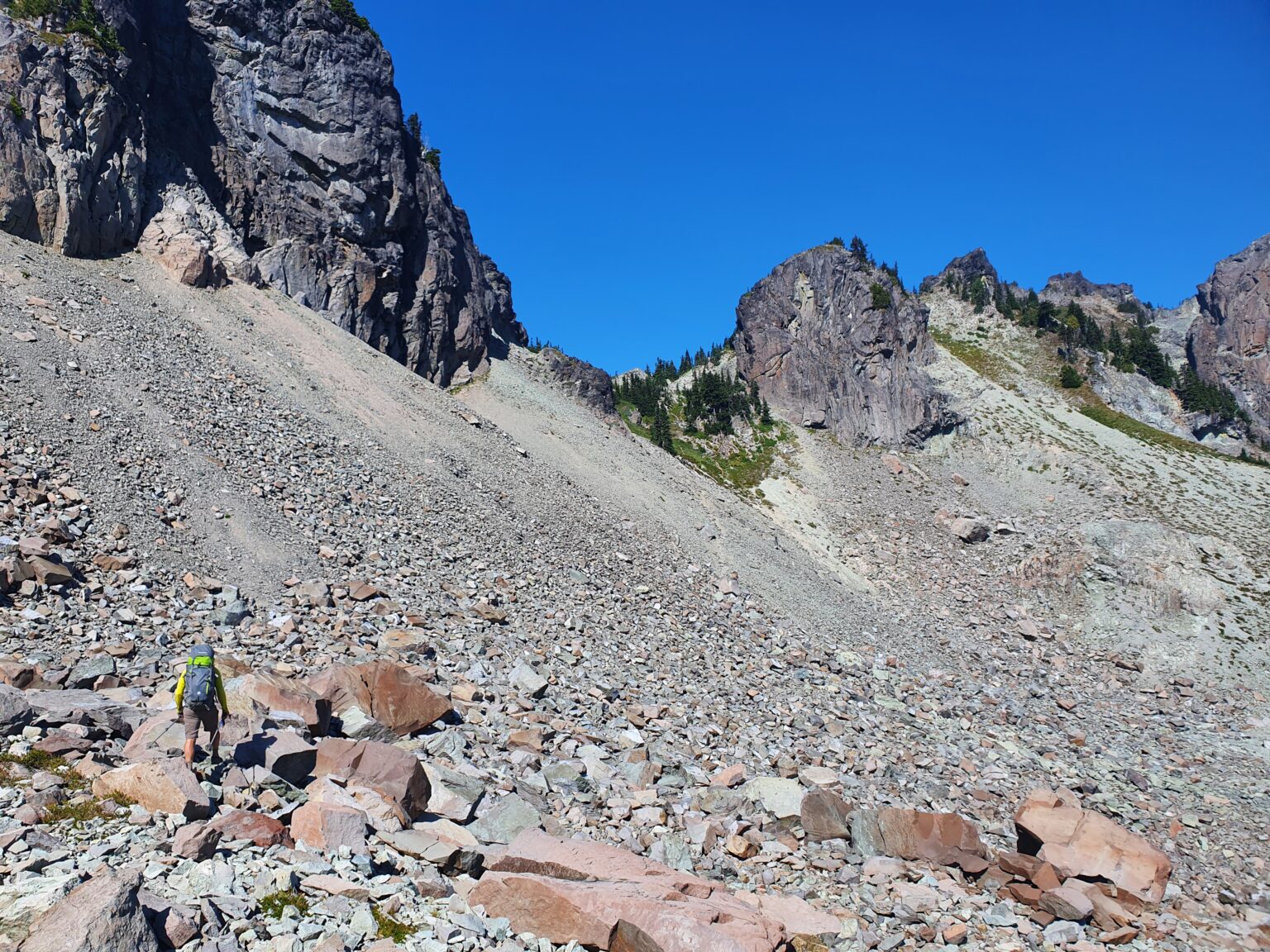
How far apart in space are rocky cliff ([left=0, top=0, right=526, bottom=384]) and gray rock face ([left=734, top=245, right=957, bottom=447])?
3168 centimetres

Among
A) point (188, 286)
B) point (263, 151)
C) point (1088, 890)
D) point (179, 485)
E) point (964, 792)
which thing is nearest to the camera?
point (1088, 890)

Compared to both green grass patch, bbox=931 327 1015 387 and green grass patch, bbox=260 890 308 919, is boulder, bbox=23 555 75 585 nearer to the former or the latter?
green grass patch, bbox=260 890 308 919

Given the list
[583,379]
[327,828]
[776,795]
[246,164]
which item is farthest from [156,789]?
[583,379]

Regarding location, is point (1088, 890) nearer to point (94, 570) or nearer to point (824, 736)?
point (824, 736)

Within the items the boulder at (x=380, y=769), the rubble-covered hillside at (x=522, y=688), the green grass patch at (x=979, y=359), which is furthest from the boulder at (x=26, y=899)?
the green grass patch at (x=979, y=359)

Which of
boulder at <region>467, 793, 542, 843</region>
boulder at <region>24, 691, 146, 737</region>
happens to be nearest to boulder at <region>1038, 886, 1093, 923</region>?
boulder at <region>467, 793, 542, 843</region>

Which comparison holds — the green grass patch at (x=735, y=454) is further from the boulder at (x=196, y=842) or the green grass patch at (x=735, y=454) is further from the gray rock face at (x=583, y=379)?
the boulder at (x=196, y=842)

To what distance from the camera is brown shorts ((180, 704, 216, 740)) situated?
11564 mm

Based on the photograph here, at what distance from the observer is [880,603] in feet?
138

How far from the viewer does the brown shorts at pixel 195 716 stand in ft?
37.9

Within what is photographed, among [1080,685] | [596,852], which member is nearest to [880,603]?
[1080,685]

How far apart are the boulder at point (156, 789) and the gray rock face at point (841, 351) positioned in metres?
65.1

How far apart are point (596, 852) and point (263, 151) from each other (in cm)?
5552

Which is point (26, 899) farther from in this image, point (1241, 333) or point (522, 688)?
point (1241, 333)
